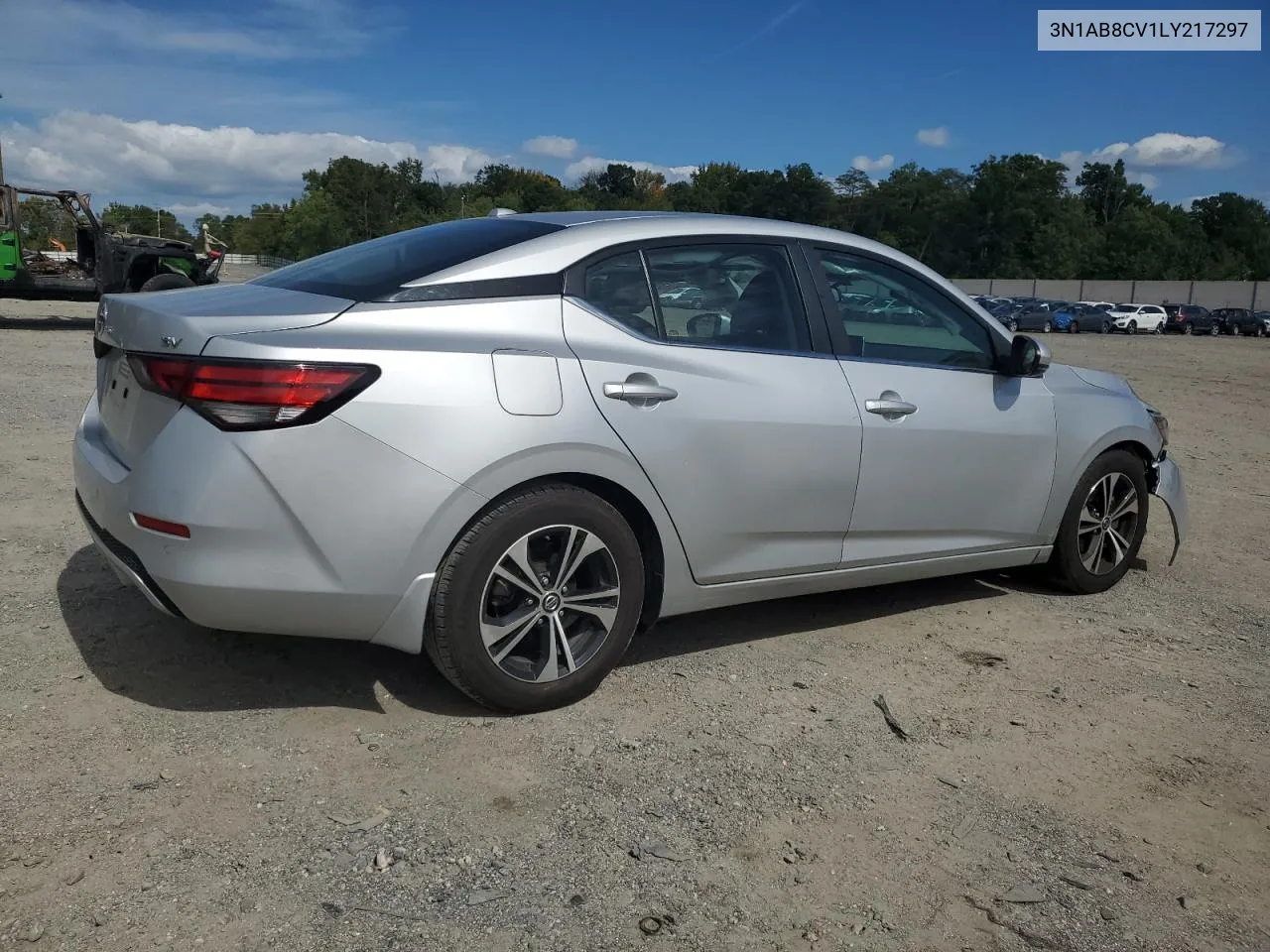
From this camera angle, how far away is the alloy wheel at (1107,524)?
4.93 metres

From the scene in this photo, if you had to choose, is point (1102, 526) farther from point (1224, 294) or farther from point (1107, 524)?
point (1224, 294)

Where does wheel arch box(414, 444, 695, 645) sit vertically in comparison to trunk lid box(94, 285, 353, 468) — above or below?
below

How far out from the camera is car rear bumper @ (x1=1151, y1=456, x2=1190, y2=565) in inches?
206

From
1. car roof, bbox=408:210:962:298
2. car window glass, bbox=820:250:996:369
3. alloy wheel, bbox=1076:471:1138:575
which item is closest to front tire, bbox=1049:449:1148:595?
alloy wheel, bbox=1076:471:1138:575

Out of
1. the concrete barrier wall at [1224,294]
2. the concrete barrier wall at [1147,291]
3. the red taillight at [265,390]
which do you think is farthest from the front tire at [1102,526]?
the concrete barrier wall at [1224,294]

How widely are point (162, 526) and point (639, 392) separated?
1.47 m

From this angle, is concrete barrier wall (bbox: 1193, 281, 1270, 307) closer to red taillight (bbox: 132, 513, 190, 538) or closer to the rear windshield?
the rear windshield

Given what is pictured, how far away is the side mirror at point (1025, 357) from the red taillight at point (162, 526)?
10.8 feet

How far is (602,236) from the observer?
3592 millimetres

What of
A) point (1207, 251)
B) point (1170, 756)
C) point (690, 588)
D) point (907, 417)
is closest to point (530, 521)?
point (690, 588)

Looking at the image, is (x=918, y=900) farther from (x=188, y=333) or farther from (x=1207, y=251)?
(x=1207, y=251)

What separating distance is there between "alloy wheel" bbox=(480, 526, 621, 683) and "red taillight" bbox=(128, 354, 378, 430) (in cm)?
71

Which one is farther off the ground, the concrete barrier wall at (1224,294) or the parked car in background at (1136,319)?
the concrete barrier wall at (1224,294)

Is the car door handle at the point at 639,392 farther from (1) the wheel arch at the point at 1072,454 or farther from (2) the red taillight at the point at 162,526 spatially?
(1) the wheel arch at the point at 1072,454
